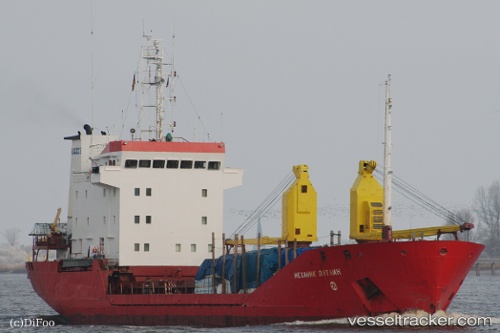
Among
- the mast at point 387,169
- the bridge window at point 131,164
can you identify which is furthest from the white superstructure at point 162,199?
the mast at point 387,169

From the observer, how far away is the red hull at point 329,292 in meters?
37.5

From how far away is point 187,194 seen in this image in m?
47.2

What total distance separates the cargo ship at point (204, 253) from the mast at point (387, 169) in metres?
0.05

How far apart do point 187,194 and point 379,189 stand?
9278 millimetres

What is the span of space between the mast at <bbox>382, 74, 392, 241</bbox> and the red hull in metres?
0.81

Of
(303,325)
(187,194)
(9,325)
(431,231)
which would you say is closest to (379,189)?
(431,231)

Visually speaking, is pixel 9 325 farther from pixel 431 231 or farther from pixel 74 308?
pixel 431 231

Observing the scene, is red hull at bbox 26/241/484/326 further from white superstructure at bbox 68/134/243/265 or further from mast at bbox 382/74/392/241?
white superstructure at bbox 68/134/243/265

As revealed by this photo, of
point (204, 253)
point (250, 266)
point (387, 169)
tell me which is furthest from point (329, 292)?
point (204, 253)

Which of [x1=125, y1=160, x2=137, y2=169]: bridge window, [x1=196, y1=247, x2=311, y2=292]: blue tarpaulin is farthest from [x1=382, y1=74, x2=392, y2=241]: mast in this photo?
[x1=125, y1=160, x2=137, y2=169]: bridge window

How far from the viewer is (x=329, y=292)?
39.3 m

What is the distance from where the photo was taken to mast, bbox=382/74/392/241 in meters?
38.2

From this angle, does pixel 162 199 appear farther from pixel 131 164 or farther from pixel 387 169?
pixel 387 169

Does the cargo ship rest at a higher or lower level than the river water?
higher
